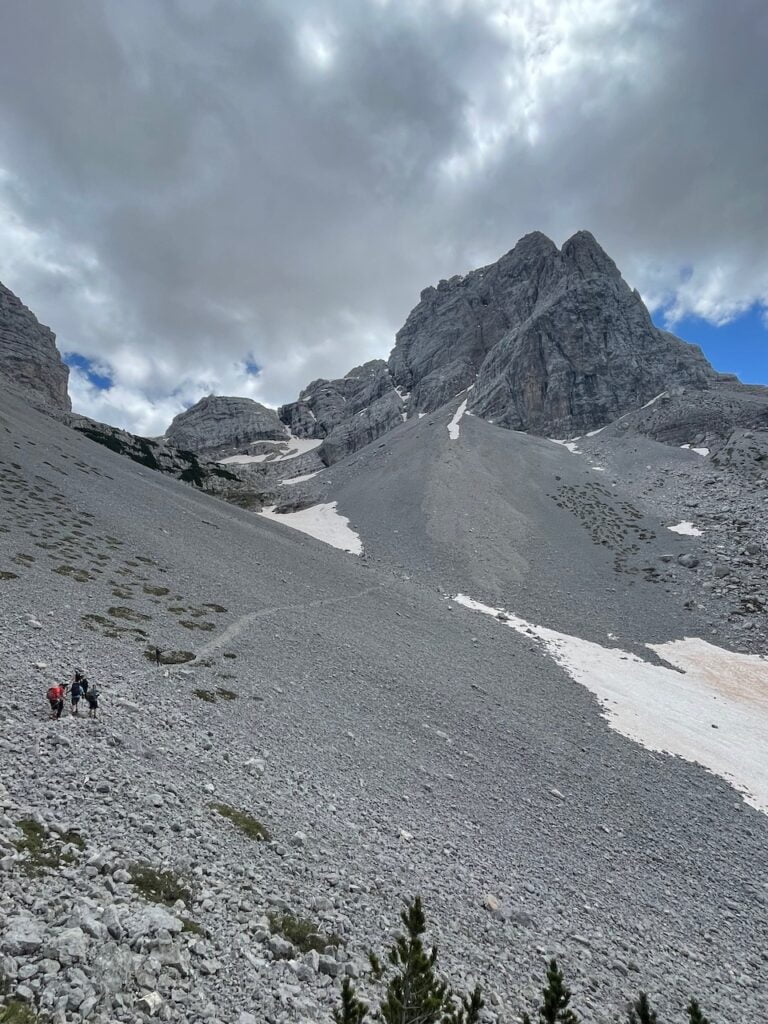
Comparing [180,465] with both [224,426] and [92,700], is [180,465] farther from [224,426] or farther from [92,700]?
[92,700]

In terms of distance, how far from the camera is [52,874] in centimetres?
662

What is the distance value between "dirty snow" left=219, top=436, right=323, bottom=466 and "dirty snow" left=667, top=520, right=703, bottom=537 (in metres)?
113

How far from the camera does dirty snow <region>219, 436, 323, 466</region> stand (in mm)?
152250

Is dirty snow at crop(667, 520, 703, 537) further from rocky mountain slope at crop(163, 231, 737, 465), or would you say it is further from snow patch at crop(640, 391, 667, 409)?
snow patch at crop(640, 391, 667, 409)

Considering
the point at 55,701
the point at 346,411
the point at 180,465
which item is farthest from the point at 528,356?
the point at 55,701

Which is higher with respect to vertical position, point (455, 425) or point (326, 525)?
point (455, 425)

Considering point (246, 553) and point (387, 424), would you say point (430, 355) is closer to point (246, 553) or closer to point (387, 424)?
point (387, 424)

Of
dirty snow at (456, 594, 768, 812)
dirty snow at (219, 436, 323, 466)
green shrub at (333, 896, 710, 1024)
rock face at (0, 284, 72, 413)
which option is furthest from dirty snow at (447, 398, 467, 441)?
rock face at (0, 284, 72, 413)

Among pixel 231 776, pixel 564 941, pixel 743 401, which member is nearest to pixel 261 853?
pixel 231 776

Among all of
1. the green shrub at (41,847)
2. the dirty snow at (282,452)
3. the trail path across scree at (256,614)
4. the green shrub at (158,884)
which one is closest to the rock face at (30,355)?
the dirty snow at (282,452)

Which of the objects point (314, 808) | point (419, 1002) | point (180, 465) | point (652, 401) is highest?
point (652, 401)

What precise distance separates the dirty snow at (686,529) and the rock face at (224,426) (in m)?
140

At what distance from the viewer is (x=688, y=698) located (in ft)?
86.0

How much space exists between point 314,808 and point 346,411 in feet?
511
